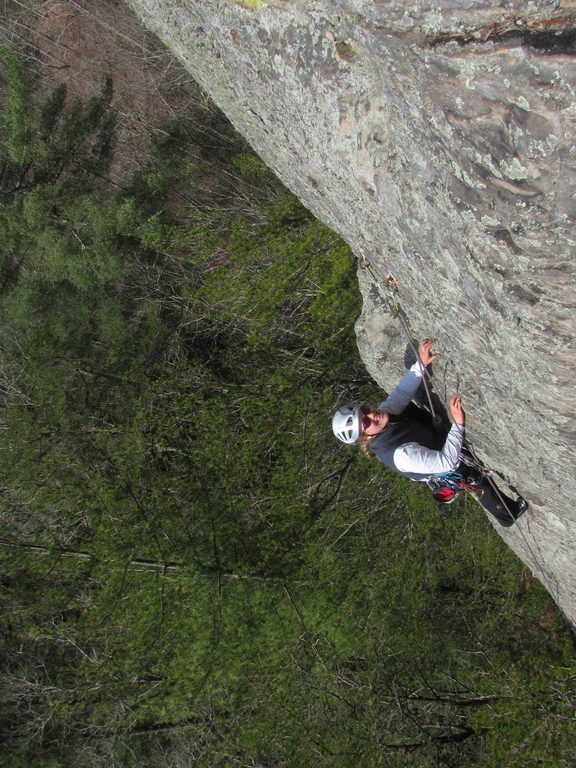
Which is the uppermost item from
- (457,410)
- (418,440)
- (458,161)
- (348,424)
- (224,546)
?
(458,161)

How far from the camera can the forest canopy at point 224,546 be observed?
12.8 feet

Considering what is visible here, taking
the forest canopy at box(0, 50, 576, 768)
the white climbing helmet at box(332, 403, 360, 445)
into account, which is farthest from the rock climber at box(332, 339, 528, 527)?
the forest canopy at box(0, 50, 576, 768)

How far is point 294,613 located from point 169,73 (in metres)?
3.65

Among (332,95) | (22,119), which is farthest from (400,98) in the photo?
(22,119)

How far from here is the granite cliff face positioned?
116 cm

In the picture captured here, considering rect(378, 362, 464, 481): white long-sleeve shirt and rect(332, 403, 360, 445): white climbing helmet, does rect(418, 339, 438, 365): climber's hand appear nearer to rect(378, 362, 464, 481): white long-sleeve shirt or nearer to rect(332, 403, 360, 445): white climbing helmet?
rect(378, 362, 464, 481): white long-sleeve shirt

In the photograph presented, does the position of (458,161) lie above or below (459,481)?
above

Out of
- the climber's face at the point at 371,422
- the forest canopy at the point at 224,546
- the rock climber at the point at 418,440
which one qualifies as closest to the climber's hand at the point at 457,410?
the rock climber at the point at 418,440

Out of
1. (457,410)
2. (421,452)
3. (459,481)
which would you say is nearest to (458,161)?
(457,410)

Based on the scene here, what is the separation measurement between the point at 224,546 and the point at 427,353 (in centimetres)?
194

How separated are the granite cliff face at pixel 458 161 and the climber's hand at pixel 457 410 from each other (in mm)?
50

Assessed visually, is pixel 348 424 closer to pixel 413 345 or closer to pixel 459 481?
pixel 413 345

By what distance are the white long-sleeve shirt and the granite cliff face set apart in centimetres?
11

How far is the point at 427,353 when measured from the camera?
2.66 meters
